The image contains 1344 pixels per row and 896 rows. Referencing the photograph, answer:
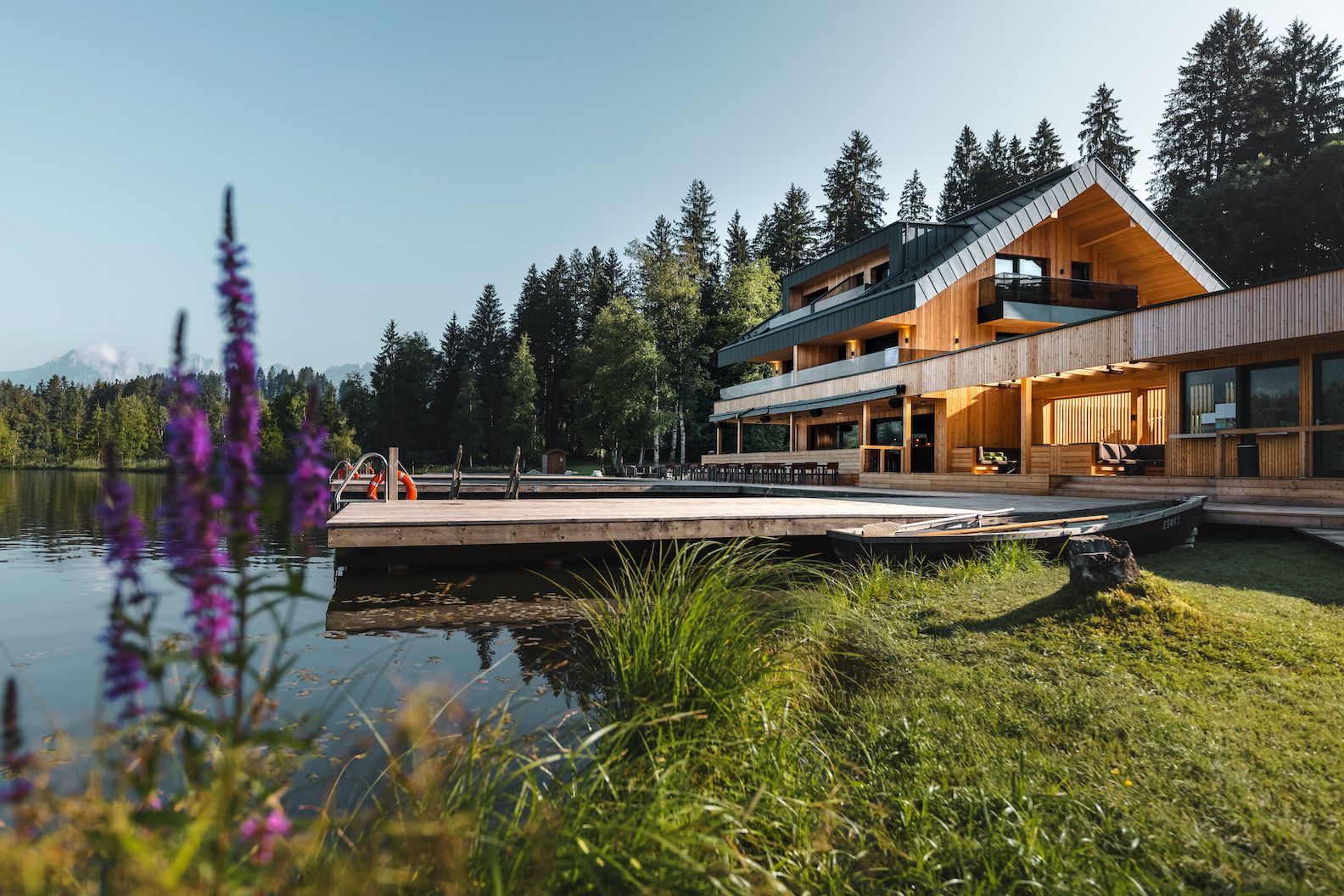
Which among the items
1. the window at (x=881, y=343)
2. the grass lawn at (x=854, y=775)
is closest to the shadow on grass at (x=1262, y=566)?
the grass lawn at (x=854, y=775)

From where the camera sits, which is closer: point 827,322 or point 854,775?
point 854,775

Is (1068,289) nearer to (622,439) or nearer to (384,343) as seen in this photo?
(622,439)

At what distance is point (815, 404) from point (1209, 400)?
1319 cm

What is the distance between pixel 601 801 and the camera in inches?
92.7

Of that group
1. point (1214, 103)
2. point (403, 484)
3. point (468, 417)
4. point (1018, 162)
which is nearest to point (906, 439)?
point (403, 484)

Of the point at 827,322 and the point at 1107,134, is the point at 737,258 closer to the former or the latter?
the point at 1107,134

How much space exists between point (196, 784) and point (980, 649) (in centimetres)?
474

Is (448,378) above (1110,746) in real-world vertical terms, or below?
above

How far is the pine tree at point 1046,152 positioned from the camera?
151 feet

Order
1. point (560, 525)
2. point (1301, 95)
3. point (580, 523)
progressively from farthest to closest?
point (1301, 95) < point (580, 523) < point (560, 525)

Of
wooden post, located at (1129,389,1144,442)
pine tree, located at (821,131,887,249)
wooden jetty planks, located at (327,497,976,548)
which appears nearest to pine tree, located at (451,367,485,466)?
pine tree, located at (821,131,887,249)

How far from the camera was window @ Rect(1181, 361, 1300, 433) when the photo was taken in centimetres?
1208

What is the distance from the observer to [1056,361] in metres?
15.5

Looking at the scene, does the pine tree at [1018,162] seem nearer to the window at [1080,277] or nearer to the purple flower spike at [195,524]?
the window at [1080,277]
